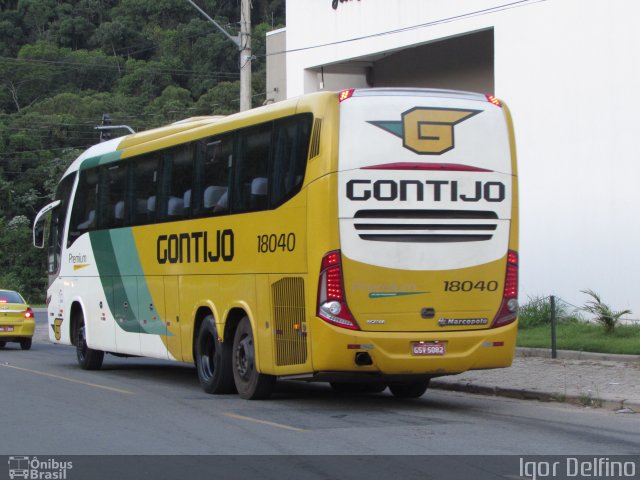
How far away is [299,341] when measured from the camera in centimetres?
1300

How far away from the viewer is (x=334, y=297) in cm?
1259

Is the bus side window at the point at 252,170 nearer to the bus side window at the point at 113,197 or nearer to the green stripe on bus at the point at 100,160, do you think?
the bus side window at the point at 113,197

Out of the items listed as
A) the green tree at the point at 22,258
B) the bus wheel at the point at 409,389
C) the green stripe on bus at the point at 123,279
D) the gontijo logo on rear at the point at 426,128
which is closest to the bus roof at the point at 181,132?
the gontijo logo on rear at the point at 426,128

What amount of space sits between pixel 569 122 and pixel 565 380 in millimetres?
7527

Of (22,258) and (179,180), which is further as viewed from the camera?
(22,258)

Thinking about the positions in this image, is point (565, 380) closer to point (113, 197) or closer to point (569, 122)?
point (569, 122)

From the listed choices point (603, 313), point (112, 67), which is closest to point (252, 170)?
point (603, 313)

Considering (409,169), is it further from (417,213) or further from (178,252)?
(178,252)

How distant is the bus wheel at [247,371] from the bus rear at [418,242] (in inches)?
72.4

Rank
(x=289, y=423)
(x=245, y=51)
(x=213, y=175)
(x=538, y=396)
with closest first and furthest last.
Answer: (x=289, y=423) < (x=538, y=396) < (x=213, y=175) < (x=245, y=51)

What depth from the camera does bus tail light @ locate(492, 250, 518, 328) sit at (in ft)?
43.5

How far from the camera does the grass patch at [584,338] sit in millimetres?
18609
